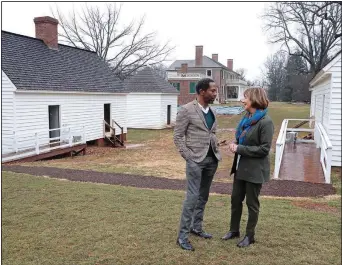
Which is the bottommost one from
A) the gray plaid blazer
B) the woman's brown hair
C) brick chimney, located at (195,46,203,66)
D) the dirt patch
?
the dirt patch

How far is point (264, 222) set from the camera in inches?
190

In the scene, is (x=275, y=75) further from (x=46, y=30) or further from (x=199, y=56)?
(x=46, y=30)

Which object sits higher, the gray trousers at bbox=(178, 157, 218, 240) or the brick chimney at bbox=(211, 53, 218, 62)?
the brick chimney at bbox=(211, 53, 218, 62)

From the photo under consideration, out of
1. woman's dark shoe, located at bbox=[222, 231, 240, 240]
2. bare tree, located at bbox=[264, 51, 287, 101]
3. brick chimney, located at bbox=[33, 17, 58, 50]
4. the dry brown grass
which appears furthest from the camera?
bare tree, located at bbox=[264, 51, 287, 101]

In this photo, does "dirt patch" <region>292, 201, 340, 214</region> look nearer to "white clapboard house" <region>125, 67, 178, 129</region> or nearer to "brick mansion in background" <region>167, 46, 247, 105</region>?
"white clapboard house" <region>125, 67, 178, 129</region>

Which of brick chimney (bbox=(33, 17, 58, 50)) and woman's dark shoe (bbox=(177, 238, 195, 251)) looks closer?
woman's dark shoe (bbox=(177, 238, 195, 251))

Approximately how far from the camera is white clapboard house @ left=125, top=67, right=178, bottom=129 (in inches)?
1262

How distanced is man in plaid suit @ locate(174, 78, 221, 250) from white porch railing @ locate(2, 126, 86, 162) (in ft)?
38.0

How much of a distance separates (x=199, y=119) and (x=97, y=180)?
19.7 feet

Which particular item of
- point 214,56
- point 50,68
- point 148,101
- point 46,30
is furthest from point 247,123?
point 214,56

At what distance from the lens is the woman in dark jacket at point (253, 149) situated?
375 centimetres

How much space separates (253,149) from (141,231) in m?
1.80

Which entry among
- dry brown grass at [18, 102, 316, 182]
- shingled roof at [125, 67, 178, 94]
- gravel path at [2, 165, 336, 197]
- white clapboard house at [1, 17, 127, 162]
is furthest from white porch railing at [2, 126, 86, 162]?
shingled roof at [125, 67, 178, 94]

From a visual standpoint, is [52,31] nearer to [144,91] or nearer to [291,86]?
[144,91]
